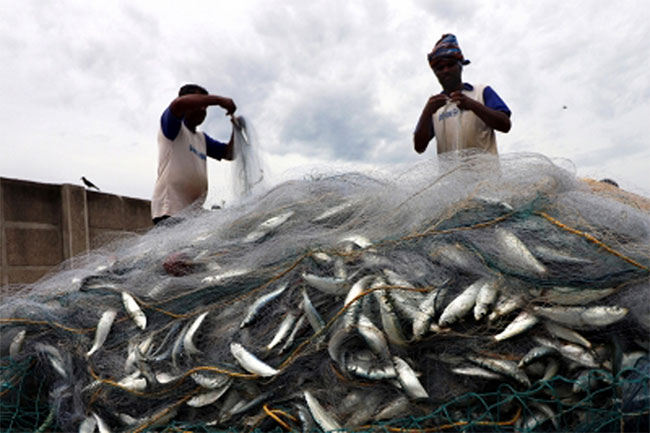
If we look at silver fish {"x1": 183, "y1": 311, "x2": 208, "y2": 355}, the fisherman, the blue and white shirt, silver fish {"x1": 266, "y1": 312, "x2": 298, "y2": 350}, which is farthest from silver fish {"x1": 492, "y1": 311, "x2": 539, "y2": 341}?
the blue and white shirt

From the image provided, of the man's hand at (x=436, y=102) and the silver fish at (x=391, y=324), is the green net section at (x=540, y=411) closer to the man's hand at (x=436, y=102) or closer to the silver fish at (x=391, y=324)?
the silver fish at (x=391, y=324)

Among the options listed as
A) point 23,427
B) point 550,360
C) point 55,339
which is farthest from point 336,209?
point 23,427

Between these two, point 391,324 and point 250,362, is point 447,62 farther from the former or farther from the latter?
point 250,362

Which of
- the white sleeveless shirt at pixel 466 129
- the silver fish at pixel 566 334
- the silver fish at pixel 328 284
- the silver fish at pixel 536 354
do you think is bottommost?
the silver fish at pixel 536 354

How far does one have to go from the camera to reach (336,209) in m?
3.20

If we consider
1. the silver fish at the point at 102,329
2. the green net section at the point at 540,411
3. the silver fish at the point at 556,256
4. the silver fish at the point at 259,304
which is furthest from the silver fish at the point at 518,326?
the silver fish at the point at 102,329

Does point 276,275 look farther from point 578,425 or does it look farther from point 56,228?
point 56,228

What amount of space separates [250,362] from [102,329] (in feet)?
3.85

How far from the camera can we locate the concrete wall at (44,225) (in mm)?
5887

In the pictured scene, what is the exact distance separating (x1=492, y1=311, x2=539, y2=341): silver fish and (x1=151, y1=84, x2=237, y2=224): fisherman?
111 inches

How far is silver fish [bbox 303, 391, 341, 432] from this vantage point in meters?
2.26

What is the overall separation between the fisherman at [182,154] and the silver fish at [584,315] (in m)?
2.99

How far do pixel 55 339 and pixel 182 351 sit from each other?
114 cm

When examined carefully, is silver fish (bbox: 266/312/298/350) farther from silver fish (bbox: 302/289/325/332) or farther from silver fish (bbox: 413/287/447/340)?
silver fish (bbox: 413/287/447/340)
